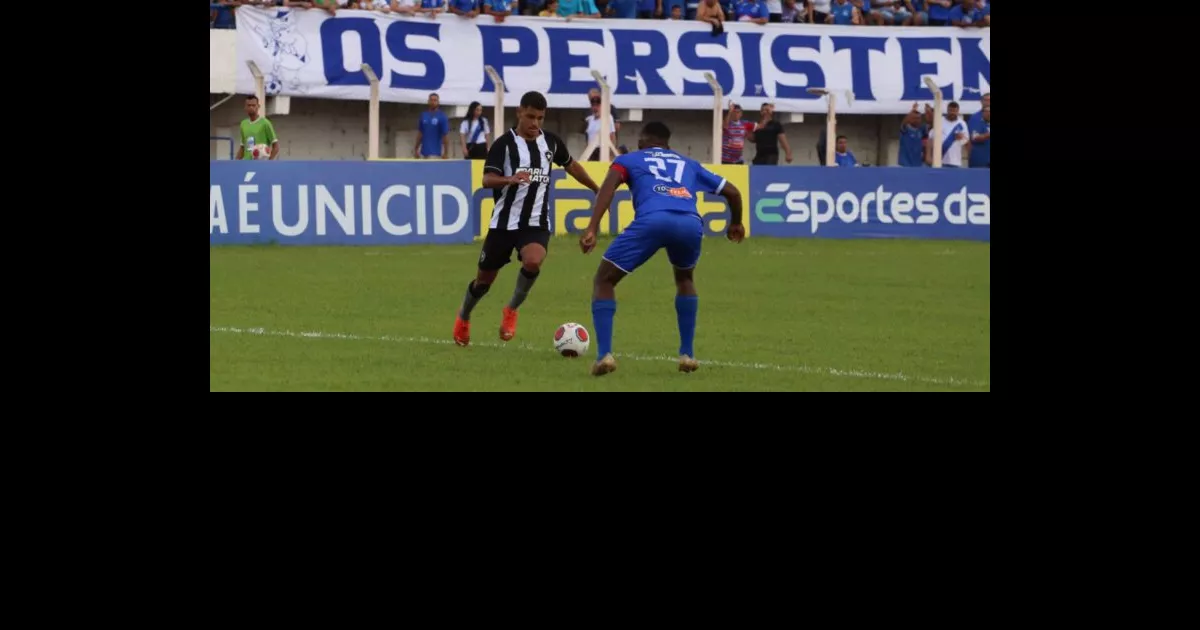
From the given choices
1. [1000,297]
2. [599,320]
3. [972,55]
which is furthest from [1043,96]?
[972,55]

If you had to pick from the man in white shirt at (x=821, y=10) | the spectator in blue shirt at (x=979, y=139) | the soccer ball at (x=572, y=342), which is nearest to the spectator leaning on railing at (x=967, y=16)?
the spectator in blue shirt at (x=979, y=139)

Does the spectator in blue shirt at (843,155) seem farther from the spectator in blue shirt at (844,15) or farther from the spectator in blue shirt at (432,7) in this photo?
the spectator in blue shirt at (432,7)

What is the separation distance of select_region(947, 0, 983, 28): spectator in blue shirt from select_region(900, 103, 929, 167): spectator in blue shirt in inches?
103

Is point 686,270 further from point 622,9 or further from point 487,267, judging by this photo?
point 622,9

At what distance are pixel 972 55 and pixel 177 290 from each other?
2652 centimetres

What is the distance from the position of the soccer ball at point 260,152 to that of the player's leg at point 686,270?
1284 centimetres

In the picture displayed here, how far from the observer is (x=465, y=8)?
2866 cm

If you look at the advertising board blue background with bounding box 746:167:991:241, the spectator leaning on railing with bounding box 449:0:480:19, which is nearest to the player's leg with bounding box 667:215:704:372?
the advertising board blue background with bounding box 746:167:991:241

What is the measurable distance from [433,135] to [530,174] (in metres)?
15.0

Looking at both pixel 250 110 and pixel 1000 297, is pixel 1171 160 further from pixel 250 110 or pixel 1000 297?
pixel 250 110

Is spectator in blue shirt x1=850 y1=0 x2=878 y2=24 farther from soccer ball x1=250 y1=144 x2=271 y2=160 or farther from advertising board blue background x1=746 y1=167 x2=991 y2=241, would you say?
soccer ball x1=250 y1=144 x2=271 y2=160

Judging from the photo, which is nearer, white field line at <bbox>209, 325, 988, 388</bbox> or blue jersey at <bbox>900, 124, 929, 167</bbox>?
white field line at <bbox>209, 325, 988, 388</bbox>

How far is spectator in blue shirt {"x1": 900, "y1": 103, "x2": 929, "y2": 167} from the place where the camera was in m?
29.8

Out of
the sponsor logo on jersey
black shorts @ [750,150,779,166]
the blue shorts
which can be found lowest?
the blue shorts
